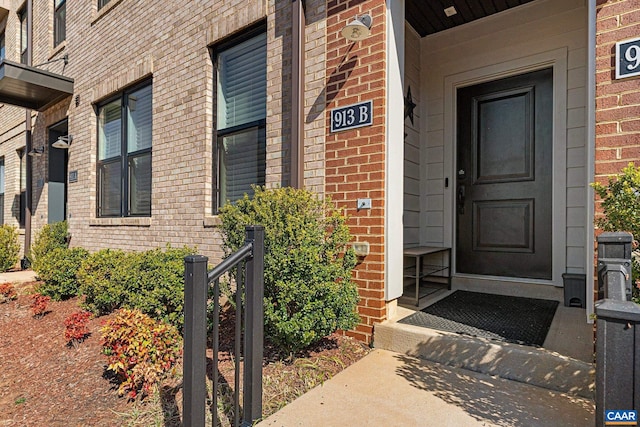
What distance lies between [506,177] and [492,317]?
1.63 metres

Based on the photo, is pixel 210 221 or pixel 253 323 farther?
pixel 210 221

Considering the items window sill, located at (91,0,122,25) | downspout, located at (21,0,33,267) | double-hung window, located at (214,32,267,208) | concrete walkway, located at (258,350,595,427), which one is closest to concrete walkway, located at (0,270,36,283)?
downspout, located at (21,0,33,267)

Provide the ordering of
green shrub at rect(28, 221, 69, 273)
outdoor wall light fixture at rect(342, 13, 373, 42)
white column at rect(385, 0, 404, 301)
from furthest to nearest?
green shrub at rect(28, 221, 69, 273)
white column at rect(385, 0, 404, 301)
outdoor wall light fixture at rect(342, 13, 373, 42)

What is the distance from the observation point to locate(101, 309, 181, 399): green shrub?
94.8 inches

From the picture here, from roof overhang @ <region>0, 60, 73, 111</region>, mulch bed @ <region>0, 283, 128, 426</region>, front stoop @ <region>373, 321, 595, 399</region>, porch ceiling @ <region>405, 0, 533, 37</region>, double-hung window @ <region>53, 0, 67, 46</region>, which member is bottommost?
mulch bed @ <region>0, 283, 128, 426</region>

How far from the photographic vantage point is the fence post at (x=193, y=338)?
58.5 inches

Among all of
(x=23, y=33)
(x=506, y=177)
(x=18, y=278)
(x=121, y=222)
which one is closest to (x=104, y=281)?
(x=121, y=222)

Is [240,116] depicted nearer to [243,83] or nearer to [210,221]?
[243,83]

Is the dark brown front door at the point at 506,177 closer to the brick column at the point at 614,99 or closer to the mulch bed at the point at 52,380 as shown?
the brick column at the point at 614,99

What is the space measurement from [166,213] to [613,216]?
4.83m

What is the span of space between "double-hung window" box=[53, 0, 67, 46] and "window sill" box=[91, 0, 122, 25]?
1.49m

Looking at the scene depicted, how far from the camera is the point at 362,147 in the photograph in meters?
3.06

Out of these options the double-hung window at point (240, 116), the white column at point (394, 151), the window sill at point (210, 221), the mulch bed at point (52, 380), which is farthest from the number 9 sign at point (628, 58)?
the window sill at point (210, 221)

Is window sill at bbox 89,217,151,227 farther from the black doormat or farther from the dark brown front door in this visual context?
the dark brown front door
